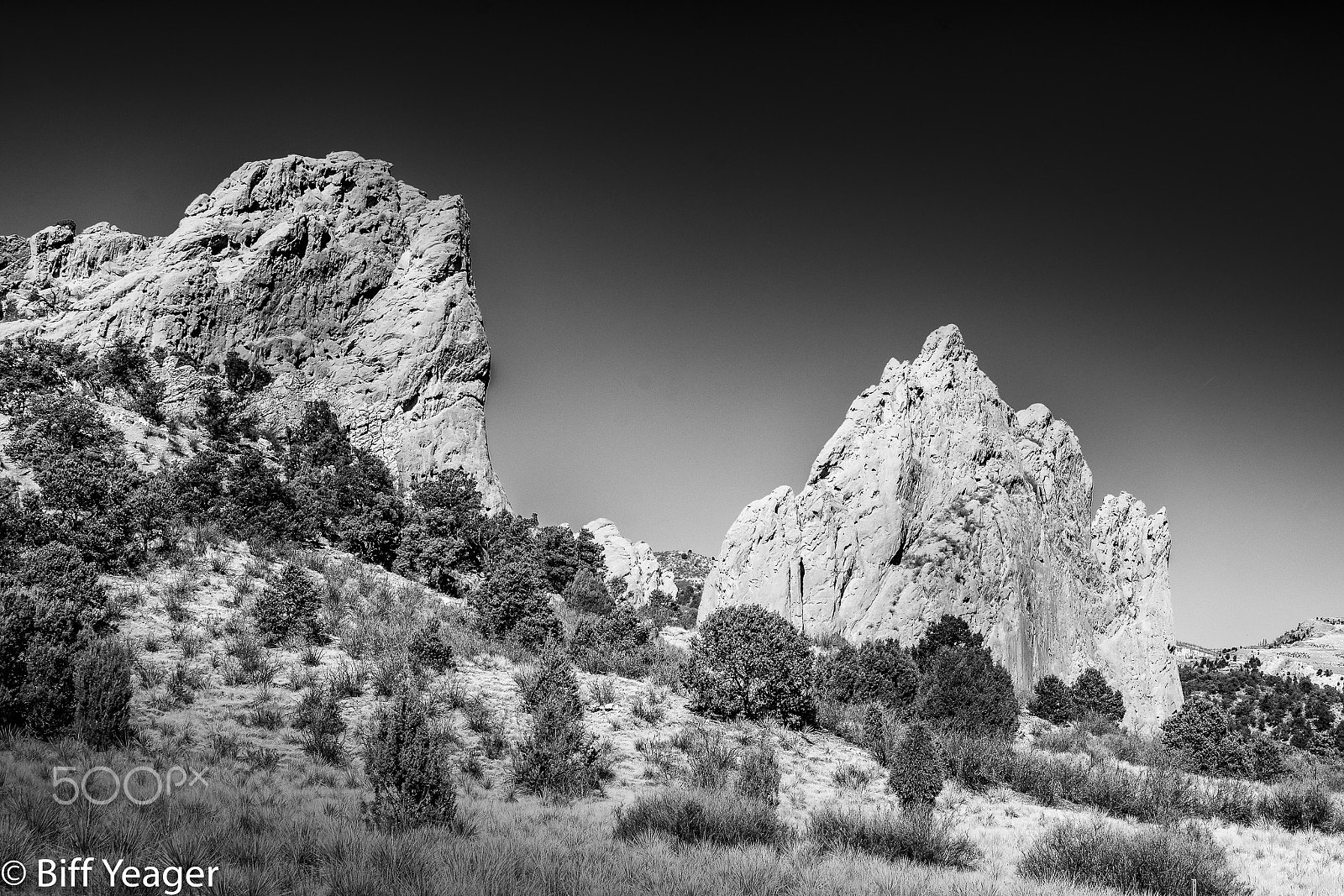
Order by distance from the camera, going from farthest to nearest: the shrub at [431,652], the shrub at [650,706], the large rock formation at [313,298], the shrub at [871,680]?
the large rock formation at [313,298] < the shrub at [871,680] < the shrub at [431,652] < the shrub at [650,706]

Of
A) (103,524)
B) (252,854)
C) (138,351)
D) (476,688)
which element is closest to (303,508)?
(103,524)

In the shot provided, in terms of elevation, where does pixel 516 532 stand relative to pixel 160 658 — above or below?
above

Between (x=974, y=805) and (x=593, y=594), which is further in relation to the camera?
(x=593, y=594)

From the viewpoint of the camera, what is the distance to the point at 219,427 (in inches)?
1475

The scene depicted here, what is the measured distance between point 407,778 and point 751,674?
30.8 feet

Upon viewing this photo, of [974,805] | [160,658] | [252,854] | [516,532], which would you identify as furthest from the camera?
[516,532]

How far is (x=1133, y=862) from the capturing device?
8.16 metres

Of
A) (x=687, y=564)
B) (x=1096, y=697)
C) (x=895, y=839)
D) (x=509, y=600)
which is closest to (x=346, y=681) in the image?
(x=509, y=600)

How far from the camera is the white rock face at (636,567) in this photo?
54438 mm

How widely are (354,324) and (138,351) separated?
50.1ft

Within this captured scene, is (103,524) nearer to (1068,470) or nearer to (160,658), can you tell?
(160,658)

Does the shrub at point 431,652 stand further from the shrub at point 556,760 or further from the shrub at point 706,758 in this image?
the shrub at point 706,758

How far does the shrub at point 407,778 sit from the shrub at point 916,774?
23.0 feet

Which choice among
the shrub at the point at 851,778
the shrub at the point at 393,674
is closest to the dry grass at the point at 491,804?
the shrub at the point at 851,778
